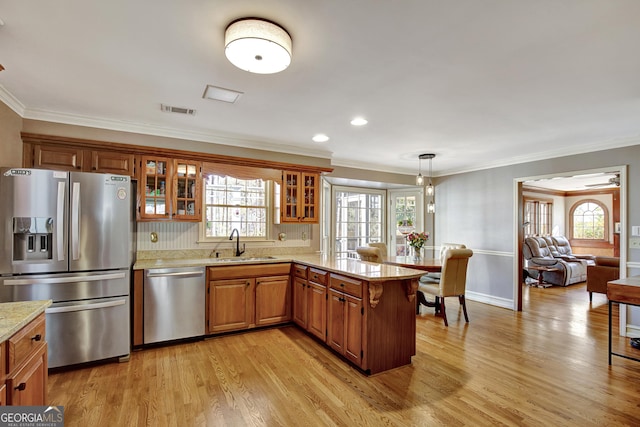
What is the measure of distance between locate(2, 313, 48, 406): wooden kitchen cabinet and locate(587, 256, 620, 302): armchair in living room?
24.7ft

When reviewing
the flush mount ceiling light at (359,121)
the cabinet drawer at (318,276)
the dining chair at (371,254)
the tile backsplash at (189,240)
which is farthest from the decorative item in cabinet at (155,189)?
the dining chair at (371,254)

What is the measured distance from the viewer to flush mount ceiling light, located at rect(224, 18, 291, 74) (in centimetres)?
171

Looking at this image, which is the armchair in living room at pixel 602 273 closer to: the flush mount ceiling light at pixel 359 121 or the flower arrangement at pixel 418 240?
the flower arrangement at pixel 418 240

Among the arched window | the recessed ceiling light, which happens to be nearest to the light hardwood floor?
the recessed ceiling light

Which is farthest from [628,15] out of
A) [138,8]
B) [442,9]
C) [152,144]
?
[152,144]

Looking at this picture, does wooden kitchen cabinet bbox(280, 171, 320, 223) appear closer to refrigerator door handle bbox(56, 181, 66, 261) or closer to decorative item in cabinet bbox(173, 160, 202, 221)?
decorative item in cabinet bbox(173, 160, 202, 221)

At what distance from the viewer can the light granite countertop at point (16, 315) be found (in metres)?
1.35

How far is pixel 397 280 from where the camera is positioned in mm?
2852

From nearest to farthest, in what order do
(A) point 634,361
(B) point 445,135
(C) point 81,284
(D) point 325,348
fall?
(C) point 81,284 < (A) point 634,361 < (D) point 325,348 < (B) point 445,135

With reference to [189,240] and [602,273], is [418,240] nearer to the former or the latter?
[189,240]

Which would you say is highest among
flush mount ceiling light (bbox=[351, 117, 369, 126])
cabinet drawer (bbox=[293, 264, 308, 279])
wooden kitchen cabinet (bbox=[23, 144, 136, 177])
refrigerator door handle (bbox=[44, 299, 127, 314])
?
flush mount ceiling light (bbox=[351, 117, 369, 126])

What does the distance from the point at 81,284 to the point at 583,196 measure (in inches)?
476

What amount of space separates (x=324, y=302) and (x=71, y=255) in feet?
7.77

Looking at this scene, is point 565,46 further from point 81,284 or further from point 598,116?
point 81,284
